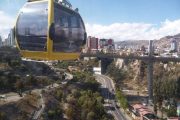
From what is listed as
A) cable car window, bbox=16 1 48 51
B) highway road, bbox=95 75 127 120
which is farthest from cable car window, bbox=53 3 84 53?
highway road, bbox=95 75 127 120

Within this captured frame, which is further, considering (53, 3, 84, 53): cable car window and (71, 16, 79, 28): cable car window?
(71, 16, 79, 28): cable car window

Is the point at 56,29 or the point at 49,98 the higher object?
the point at 56,29

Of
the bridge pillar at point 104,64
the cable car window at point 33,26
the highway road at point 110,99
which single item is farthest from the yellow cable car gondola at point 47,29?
the bridge pillar at point 104,64

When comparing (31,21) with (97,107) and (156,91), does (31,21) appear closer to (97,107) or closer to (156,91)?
(97,107)

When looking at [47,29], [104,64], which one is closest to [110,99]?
[104,64]

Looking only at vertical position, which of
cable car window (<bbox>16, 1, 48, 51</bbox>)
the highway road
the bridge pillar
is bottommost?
the highway road

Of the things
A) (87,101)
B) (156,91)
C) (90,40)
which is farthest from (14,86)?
(90,40)

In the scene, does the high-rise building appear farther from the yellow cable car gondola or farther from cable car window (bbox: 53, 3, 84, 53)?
the yellow cable car gondola
